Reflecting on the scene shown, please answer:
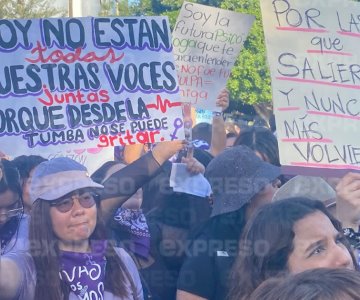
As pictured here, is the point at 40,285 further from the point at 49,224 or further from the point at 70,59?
the point at 70,59

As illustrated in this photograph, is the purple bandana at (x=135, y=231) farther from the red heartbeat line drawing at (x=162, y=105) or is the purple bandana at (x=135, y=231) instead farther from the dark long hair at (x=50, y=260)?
the dark long hair at (x=50, y=260)

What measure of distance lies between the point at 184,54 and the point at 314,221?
264 centimetres

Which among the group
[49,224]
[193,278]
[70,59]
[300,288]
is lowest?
[193,278]

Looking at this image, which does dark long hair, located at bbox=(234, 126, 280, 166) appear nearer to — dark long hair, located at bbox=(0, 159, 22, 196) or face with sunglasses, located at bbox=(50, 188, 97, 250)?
dark long hair, located at bbox=(0, 159, 22, 196)

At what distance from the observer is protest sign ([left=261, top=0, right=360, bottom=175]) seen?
11.1 feet

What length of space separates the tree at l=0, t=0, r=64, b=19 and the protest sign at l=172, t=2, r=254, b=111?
600 centimetres

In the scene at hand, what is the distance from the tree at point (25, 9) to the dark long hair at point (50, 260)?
26.6 ft

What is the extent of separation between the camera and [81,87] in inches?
147

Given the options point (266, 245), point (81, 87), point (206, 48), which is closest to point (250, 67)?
point (206, 48)

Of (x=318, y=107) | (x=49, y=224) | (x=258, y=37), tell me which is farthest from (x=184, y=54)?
(x=258, y=37)

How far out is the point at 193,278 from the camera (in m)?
3.33

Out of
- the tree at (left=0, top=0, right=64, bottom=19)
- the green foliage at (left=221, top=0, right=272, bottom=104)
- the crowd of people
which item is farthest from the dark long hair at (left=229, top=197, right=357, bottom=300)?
the green foliage at (left=221, top=0, right=272, bottom=104)

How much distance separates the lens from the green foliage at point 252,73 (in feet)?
41.0

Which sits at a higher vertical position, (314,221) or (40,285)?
(314,221)
